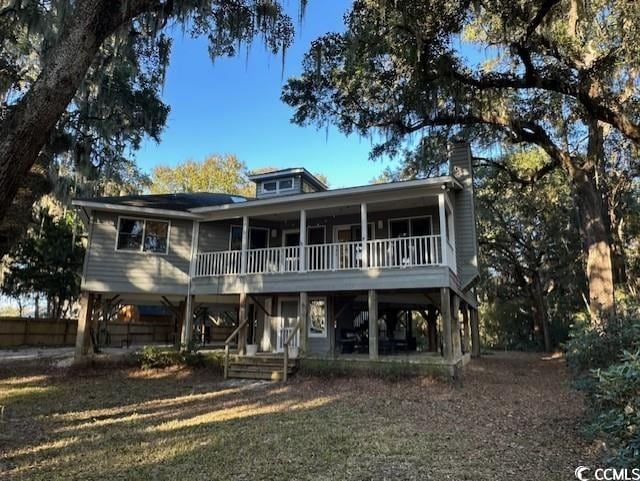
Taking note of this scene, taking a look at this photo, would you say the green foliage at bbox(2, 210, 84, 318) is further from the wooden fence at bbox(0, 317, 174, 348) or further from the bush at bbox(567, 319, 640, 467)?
the bush at bbox(567, 319, 640, 467)

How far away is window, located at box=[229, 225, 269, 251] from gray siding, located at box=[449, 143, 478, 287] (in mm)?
6855

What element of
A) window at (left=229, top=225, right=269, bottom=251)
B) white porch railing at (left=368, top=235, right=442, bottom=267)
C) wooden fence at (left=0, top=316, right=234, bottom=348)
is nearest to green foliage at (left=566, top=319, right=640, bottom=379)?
white porch railing at (left=368, top=235, right=442, bottom=267)

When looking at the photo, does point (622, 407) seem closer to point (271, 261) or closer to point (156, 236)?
point (271, 261)

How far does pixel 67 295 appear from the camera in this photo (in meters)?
23.4

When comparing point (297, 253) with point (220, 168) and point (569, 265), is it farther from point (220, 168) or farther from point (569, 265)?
point (220, 168)

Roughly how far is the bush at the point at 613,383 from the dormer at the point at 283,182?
11.6 meters

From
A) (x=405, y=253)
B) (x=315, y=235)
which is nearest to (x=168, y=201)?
(x=315, y=235)

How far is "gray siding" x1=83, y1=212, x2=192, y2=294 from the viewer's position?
13.7m

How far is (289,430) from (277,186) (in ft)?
38.4

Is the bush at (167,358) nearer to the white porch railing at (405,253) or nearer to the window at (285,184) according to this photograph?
the white porch railing at (405,253)

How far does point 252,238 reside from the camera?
15859 mm

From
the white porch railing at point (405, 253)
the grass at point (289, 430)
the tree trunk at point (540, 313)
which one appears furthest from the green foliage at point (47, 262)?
the tree trunk at point (540, 313)

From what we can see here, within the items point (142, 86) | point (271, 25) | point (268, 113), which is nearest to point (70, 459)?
point (271, 25)

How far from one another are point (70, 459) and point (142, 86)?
13.7 meters
